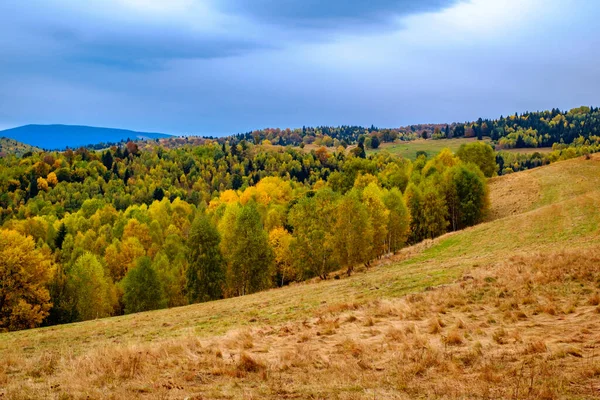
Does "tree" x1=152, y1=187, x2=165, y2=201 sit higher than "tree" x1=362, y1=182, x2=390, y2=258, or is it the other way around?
"tree" x1=152, y1=187, x2=165, y2=201

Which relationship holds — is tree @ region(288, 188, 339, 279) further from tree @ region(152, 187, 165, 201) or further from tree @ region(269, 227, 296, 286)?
tree @ region(152, 187, 165, 201)

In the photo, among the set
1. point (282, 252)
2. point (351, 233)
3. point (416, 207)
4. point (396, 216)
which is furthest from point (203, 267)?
point (416, 207)

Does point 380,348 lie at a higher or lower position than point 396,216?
higher

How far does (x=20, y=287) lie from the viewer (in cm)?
4600

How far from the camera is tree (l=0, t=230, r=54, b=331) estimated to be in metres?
43.7

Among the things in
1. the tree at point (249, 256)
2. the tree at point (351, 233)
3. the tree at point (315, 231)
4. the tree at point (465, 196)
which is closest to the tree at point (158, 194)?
the tree at point (465, 196)

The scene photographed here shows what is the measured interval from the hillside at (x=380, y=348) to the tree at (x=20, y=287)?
2225cm

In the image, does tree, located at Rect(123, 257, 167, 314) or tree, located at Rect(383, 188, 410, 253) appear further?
tree, located at Rect(383, 188, 410, 253)

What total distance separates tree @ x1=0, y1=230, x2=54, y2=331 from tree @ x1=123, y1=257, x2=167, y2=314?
10.6 metres

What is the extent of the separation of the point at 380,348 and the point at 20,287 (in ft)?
154

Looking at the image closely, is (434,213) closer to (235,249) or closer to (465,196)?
(465,196)

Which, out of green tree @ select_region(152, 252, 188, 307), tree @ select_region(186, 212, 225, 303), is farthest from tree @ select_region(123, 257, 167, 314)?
green tree @ select_region(152, 252, 188, 307)

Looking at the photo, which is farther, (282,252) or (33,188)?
(33,188)

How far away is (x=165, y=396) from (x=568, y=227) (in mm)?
44581
